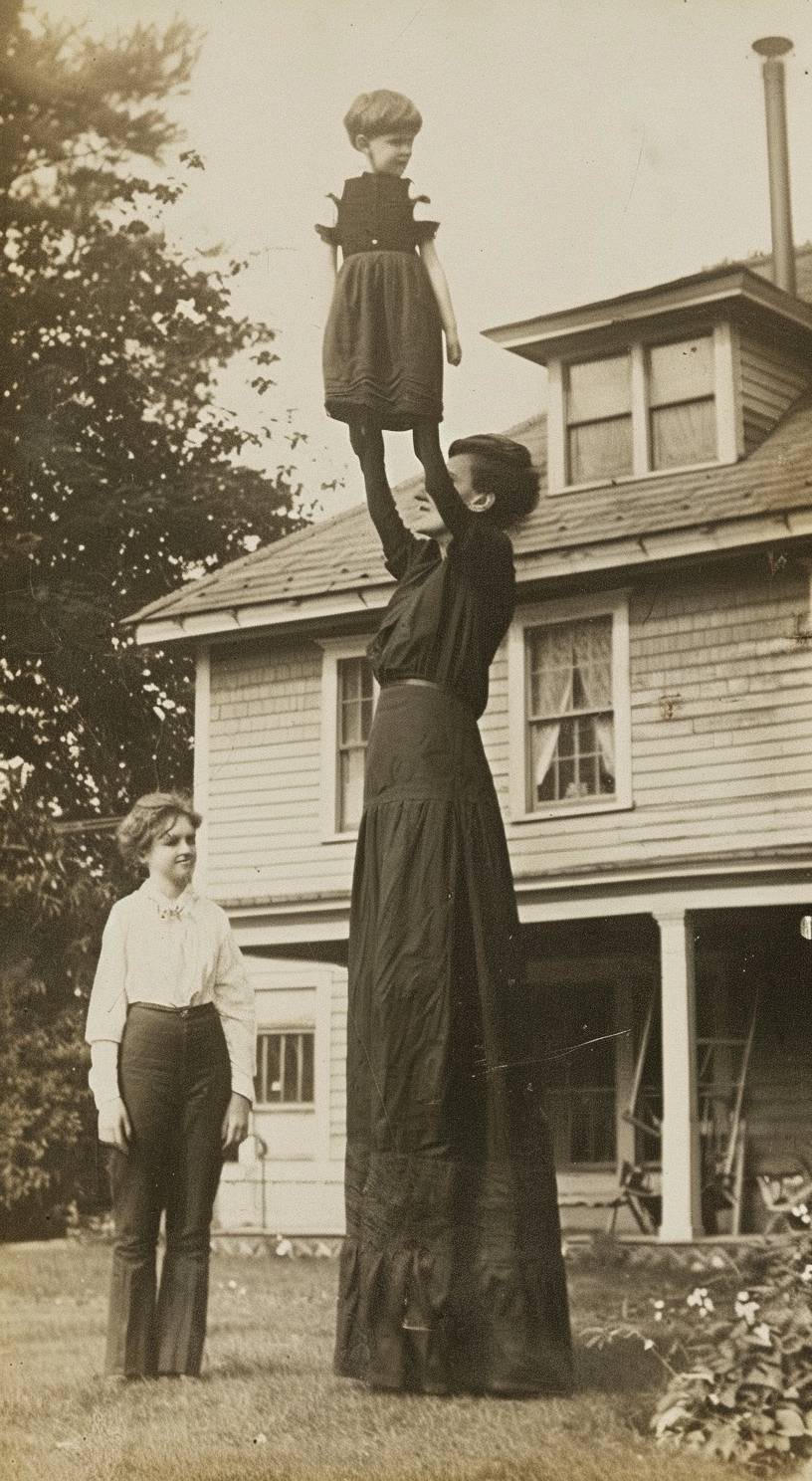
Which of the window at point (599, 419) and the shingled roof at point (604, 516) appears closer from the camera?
the shingled roof at point (604, 516)

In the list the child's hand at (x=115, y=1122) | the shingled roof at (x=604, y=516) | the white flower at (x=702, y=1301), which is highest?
the shingled roof at (x=604, y=516)

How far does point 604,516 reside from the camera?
6207mm

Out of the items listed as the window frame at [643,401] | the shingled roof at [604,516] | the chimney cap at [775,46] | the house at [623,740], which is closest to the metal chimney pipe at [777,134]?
the chimney cap at [775,46]

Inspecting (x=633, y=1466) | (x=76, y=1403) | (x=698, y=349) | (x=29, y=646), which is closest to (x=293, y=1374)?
(x=76, y=1403)

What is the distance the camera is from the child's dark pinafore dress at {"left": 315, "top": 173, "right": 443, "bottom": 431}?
16.8 ft

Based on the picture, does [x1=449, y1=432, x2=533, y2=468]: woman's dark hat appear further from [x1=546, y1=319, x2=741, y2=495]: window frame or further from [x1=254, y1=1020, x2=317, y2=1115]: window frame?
[x1=254, y1=1020, x2=317, y2=1115]: window frame

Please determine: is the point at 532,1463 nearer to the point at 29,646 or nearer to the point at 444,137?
the point at 29,646

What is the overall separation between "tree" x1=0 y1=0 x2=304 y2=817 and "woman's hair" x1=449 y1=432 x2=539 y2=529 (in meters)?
1.08

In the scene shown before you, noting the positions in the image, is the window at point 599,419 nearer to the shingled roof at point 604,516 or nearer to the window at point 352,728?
the shingled roof at point 604,516

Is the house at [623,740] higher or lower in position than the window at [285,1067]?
higher

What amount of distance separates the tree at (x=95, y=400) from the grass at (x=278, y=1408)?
167cm

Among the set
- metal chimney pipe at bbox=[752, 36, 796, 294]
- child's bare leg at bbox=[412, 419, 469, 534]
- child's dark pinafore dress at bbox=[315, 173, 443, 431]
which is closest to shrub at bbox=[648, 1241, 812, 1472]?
child's bare leg at bbox=[412, 419, 469, 534]

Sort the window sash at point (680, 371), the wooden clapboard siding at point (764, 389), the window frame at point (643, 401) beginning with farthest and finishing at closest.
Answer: the window sash at point (680, 371), the window frame at point (643, 401), the wooden clapboard siding at point (764, 389)

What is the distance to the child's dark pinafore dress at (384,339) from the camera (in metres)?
5.13
